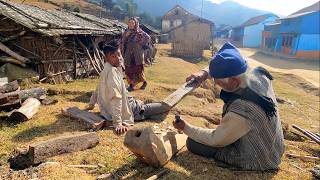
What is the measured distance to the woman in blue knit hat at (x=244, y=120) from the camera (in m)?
4.14

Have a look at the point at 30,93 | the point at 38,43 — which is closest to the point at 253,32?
the point at 38,43

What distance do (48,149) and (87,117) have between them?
176 cm

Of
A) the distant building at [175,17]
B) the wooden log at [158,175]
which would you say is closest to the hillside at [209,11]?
the distant building at [175,17]

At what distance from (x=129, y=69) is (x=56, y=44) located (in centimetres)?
411

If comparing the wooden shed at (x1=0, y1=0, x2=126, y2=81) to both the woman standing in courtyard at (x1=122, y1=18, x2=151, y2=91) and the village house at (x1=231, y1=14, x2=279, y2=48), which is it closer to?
the woman standing in courtyard at (x1=122, y1=18, x2=151, y2=91)

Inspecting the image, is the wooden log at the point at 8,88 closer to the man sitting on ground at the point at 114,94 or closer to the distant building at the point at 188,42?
the man sitting on ground at the point at 114,94

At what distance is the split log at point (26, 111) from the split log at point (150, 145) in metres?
3.43

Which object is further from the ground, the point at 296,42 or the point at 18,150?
the point at 18,150

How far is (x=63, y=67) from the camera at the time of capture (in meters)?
14.1

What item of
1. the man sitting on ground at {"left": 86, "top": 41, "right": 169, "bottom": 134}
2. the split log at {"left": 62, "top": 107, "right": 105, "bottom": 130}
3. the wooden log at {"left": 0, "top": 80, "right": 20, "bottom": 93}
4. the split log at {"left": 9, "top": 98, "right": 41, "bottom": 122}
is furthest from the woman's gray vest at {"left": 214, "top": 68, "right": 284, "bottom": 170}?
the wooden log at {"left": 0, "top": 80, "right": 20, "bottom": 93}

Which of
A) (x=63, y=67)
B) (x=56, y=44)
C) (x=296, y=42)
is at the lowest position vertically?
(x=296, y=42)

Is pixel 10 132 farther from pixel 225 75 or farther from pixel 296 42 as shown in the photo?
pixel 296 42

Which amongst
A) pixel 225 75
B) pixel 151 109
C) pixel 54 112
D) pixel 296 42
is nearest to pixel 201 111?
pixel 151 109

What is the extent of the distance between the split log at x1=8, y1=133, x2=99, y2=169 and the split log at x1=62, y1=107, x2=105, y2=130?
79 cm
